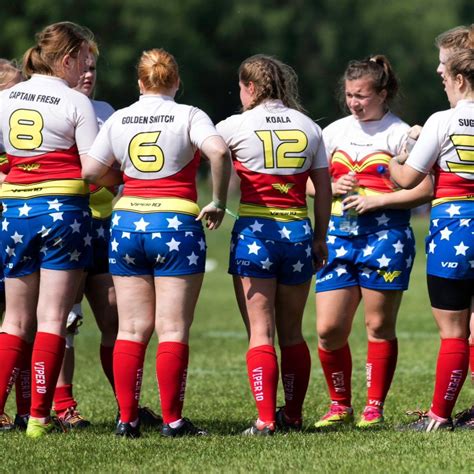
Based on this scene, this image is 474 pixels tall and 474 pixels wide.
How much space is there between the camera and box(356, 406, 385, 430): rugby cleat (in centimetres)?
765

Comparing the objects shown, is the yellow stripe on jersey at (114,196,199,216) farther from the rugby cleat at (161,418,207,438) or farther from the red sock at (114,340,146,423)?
the rugby cleat at (161,418,207,438)

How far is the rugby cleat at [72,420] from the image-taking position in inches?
311

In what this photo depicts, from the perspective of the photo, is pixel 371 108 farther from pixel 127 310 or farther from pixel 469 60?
pixel 127 310

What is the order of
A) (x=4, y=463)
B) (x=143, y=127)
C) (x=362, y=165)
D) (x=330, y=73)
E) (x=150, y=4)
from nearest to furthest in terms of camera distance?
(x=4, y=463) → (x=143, y=127) → (x=362, y=165) → (x=150, y=4) → (x=330, y=73)

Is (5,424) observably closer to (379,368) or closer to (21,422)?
(21,422)

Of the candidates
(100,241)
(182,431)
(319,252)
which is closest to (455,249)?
(319,252)

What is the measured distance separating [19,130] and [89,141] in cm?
42

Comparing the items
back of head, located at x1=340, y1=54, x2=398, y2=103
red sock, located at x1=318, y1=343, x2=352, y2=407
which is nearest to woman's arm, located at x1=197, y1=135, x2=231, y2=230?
back of head, located at x1=340, y1=54, x2=398, y2=103

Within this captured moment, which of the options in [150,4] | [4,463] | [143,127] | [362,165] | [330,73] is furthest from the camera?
[330,73]

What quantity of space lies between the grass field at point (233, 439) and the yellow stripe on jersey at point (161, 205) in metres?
1.29

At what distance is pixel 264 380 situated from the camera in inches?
280

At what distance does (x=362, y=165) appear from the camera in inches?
302

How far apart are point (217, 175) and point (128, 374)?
1.25 m

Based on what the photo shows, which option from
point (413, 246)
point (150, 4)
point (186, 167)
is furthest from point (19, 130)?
point (150, 4)
